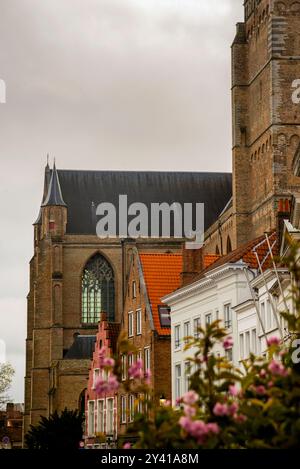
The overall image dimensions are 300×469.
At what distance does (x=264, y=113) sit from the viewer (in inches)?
2566

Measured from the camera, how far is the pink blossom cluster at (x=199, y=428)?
8.35 m

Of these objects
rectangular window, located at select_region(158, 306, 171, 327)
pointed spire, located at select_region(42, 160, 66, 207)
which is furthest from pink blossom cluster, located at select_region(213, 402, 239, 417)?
pointed spire, located at select_region(42, 160, 66, 207)

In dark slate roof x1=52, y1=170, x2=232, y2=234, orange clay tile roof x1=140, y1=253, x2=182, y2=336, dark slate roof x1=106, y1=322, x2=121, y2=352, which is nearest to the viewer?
orange clay tile roof x1=140, y1=253, x2=182, y2=336

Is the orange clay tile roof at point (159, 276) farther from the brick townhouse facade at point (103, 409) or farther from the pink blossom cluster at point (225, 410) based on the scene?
the pink blossom cluster at point (225, 410)

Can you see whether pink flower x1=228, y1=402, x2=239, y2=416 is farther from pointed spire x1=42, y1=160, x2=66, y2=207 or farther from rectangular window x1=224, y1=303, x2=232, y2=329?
pointed spire x1=42, y1=160, x2=66, y2=207

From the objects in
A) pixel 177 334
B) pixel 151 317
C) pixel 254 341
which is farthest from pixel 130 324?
pixel 254 341

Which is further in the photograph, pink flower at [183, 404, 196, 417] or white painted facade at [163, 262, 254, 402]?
white painted facade at [163, 262, 254, 402]

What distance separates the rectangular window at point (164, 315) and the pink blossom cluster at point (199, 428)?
37352mm

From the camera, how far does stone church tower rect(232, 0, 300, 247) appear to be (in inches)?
2505

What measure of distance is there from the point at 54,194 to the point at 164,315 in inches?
1522

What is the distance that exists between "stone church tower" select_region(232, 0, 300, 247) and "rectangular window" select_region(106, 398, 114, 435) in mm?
15451

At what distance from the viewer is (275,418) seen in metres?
8.76

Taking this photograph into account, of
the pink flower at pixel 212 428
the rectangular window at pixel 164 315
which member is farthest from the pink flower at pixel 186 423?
the rectangular window at pixel 164 315
